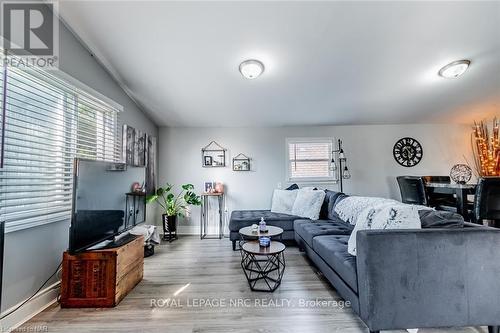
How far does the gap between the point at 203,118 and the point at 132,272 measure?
2.88 m

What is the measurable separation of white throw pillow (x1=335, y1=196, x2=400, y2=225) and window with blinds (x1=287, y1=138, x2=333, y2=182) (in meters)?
1.45

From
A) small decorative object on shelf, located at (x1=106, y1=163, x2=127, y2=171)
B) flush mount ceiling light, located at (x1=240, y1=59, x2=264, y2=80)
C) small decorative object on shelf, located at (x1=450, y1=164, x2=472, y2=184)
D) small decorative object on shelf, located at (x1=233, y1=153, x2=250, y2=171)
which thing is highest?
flush mount ceiling light, located at (x1=240, y1=59, x2=264, y2=80)

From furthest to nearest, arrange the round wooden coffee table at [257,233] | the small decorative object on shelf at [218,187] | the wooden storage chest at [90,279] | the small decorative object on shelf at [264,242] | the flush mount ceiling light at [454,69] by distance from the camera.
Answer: the small decorative object on shelf at [218,187]
the flush mount ceiling light at [454,69]
the round wooden coffee table at [257,233]
the small decorative object on shelf at [264,242]
the wooden storage chest at [90,279]

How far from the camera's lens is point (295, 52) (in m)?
2.71

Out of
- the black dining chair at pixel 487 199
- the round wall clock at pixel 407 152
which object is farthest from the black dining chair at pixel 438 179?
the black dining chair at pixel 487 199

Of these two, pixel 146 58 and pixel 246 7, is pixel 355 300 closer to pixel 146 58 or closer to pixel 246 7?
pixel 246 7

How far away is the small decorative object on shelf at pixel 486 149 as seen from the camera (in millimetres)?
4336

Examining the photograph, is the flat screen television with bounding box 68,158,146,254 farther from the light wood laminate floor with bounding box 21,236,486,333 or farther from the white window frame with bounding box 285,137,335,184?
the white window frame with bounding box 285,137,335,184

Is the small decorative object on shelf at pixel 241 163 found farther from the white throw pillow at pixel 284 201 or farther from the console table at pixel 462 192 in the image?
the console table at pixel 462 192

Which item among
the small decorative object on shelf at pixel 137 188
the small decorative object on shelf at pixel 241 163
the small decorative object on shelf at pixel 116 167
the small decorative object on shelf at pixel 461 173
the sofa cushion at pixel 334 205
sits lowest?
the sofa cushion at pixel 334 205

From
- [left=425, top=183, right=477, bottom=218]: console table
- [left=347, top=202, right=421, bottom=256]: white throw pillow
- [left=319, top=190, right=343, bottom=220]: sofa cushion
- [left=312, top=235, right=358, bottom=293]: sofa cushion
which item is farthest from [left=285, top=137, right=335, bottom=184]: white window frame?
[left=347, top=202, right=421, bottom=256]: white throw pillow

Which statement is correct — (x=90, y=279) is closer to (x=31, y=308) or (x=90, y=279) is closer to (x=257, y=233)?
(x=31, y=308)

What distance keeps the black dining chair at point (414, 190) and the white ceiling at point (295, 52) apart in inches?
53.9

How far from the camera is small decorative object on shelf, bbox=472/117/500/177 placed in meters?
4.34
